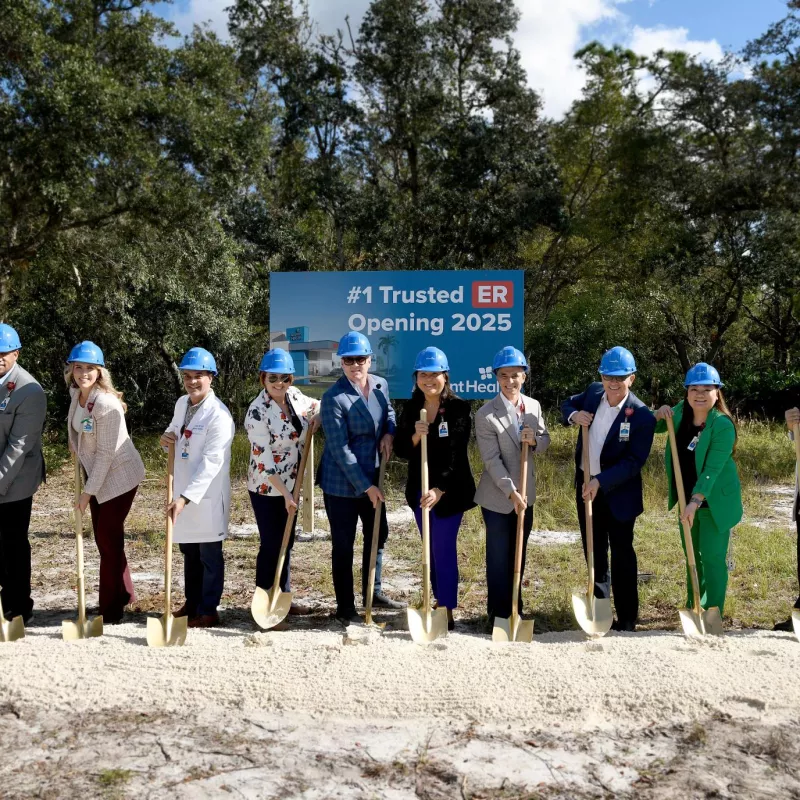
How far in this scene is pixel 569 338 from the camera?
45.5 feet

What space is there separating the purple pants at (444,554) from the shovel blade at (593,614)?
75cm

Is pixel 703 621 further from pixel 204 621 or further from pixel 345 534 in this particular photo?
pixel 204 621

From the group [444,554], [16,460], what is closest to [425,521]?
Result: [444,554]

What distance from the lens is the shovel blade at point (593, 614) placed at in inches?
188

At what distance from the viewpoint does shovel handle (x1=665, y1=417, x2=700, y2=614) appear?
481 cm

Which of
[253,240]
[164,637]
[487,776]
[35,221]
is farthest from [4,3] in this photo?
[487,776]

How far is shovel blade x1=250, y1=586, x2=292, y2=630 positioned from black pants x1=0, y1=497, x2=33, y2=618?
1439 millimetres

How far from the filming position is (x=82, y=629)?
15.5ft

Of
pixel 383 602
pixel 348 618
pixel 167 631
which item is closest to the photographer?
pixel 167 631

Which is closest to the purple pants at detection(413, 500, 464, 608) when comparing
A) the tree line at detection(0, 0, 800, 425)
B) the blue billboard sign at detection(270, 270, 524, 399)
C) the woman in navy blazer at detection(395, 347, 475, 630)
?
the woman in navy blazer at detection(395, 347, 475, 630)

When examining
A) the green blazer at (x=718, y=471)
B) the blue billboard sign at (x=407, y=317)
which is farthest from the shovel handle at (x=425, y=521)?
the blue billboard sign at (x=407, y=317)

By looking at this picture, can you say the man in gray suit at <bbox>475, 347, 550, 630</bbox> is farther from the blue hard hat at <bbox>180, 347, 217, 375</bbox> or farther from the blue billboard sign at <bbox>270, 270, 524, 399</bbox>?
the blue billboard sign at <bbox>270, 270, 524, 399</bbox>

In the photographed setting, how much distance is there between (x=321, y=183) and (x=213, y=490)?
13688 millimetres

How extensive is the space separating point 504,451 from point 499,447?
0.04 metres
